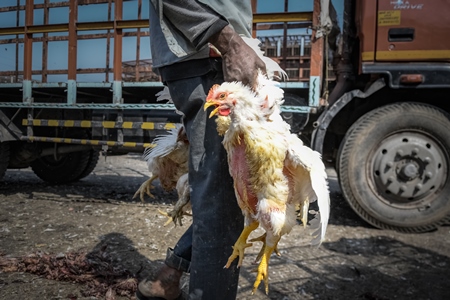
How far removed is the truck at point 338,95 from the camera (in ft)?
11.4

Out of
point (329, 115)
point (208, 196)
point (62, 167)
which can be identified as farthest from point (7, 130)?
point (208, 196)

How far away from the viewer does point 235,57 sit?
133 centimetres

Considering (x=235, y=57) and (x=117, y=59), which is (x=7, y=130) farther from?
(x=235, y=57)

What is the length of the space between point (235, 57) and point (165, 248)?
209cm

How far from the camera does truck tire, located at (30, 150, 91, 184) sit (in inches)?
223

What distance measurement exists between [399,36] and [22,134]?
4.68m

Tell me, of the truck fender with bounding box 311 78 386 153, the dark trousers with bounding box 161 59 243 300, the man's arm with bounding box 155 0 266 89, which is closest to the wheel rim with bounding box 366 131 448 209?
the truck fender with bounding box 311 78 386 153

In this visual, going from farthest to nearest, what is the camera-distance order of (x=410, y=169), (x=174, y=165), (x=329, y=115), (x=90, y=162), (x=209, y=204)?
(x=90, y=162) → (x=329, y=115) → (x=410, y=169) → (x=174, y=165) → (x=209, y=204)

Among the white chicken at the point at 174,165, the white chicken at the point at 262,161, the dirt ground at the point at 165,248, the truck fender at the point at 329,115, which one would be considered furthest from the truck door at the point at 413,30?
the white chicken at the point at 262,161

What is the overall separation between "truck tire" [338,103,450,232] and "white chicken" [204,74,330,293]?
2263 millimetres

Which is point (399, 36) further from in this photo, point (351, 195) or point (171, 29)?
point (171, 29)

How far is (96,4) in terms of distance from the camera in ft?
15.1

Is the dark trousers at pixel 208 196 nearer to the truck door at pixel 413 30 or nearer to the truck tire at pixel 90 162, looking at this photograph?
the truck door at pixel 413 30

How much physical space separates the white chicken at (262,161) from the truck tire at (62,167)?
4.84m
